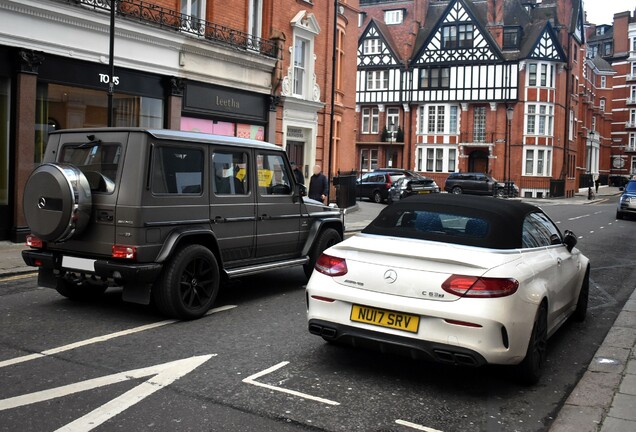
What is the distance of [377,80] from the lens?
2361 inches

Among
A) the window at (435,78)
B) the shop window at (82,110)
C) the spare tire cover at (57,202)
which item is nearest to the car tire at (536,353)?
the spare tire cover at (57,202)

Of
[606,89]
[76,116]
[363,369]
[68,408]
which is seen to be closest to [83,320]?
[68,408]

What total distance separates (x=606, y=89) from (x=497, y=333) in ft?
309

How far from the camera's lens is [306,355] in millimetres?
5746

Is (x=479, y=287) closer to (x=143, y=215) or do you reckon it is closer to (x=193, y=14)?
(x=143, y=215)

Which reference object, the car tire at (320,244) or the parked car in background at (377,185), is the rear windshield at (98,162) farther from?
the parked car in background at (377,185)

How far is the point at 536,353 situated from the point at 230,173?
423cm

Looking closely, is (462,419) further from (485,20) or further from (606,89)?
(606,89)

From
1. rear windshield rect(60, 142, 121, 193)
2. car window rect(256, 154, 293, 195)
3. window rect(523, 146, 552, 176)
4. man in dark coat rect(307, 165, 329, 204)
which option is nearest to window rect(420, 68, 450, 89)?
window rect(523, 146, 552, 176)

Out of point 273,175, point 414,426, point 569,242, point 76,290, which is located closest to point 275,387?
point 414,426

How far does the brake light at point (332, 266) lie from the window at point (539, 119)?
52322mm

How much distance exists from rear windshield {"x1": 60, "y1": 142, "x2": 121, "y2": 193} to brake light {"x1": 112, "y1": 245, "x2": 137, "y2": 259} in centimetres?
62

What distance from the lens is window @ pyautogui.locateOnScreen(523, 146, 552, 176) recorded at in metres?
53.7

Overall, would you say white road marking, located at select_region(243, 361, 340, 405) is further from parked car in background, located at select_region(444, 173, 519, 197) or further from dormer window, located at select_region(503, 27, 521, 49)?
dormer window, located at select_region(503, 27, 521, 49)
